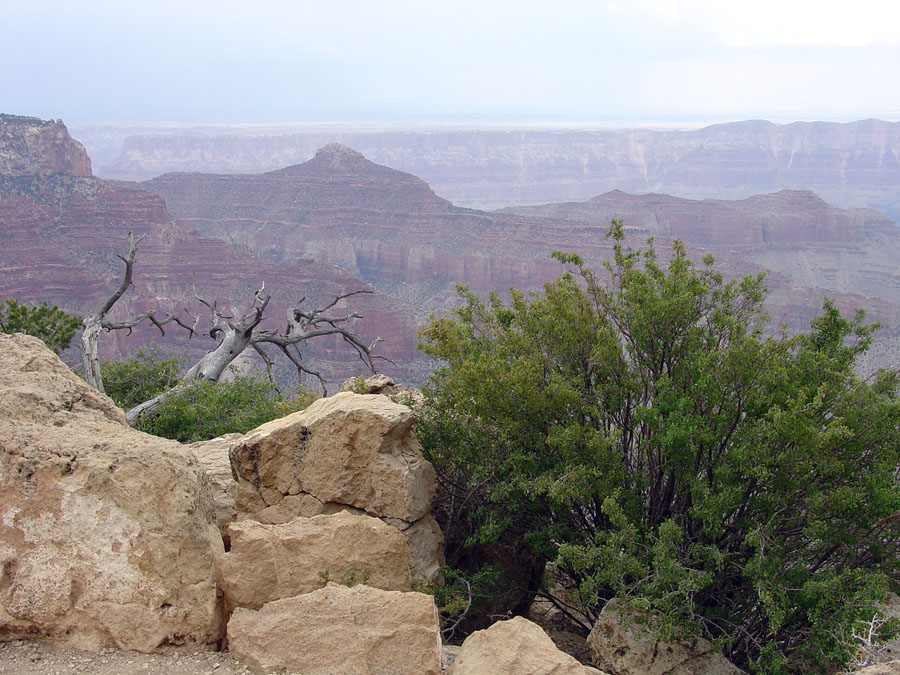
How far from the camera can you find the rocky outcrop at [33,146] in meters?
67.4

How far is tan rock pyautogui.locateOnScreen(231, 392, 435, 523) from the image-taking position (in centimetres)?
829

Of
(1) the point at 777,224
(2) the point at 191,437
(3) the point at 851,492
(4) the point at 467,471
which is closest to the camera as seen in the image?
(3) the point at 851,492

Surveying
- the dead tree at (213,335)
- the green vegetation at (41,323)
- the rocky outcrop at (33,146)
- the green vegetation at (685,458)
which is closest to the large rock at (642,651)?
the green vegetation at (685,458)

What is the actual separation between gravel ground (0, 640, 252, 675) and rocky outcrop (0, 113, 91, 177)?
73.7 m

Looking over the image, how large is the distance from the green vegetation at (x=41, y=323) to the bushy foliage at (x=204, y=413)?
2.97 meters

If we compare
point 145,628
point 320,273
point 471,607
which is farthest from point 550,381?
point 320,273

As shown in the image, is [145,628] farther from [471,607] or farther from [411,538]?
[471,607]

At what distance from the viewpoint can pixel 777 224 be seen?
11556 cm

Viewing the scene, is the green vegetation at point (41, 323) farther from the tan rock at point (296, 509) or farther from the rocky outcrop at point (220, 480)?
the tan rock at point (296, 509)

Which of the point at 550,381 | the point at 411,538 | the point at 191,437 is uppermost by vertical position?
the point at 550,381

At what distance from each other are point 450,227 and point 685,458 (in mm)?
92846

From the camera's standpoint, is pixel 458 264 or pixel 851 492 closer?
pixel 851 492

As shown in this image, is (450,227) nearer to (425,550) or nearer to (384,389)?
(384,389)

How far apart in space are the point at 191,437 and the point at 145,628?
362 inches
